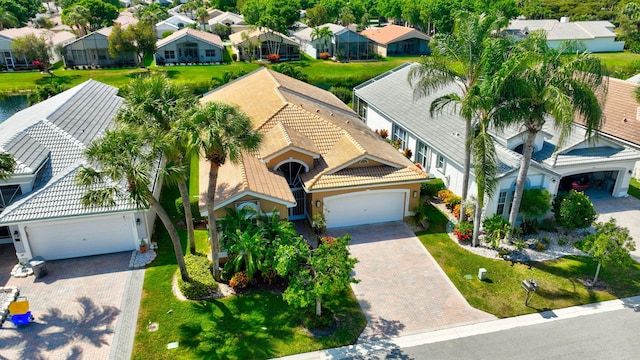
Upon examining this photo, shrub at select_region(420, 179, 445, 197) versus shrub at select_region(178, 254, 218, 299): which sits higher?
shrub at select_region(420, 179, 445, 197)

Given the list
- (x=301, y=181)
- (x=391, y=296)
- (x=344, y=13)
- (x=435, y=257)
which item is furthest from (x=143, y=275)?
(x=344, y=13)

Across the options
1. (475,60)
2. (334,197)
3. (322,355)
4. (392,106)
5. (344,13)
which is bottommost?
(322,355)

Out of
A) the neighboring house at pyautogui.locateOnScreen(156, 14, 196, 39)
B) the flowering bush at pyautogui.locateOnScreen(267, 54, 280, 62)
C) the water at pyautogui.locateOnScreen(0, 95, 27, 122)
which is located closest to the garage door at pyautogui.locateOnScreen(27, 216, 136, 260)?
the water at pyautogui.locateOnScreen(0, 95, 27, 122)

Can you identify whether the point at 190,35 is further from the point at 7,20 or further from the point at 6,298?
the point at 6,298

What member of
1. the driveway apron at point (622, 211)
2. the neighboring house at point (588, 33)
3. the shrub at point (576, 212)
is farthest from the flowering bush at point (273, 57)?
the shrub at point (576, 212)

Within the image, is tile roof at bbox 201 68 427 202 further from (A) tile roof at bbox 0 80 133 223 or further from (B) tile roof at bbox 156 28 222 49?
(B) tile roof at bbox 156 28 222 49

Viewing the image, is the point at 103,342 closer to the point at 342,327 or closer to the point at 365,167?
the point at 342,327
